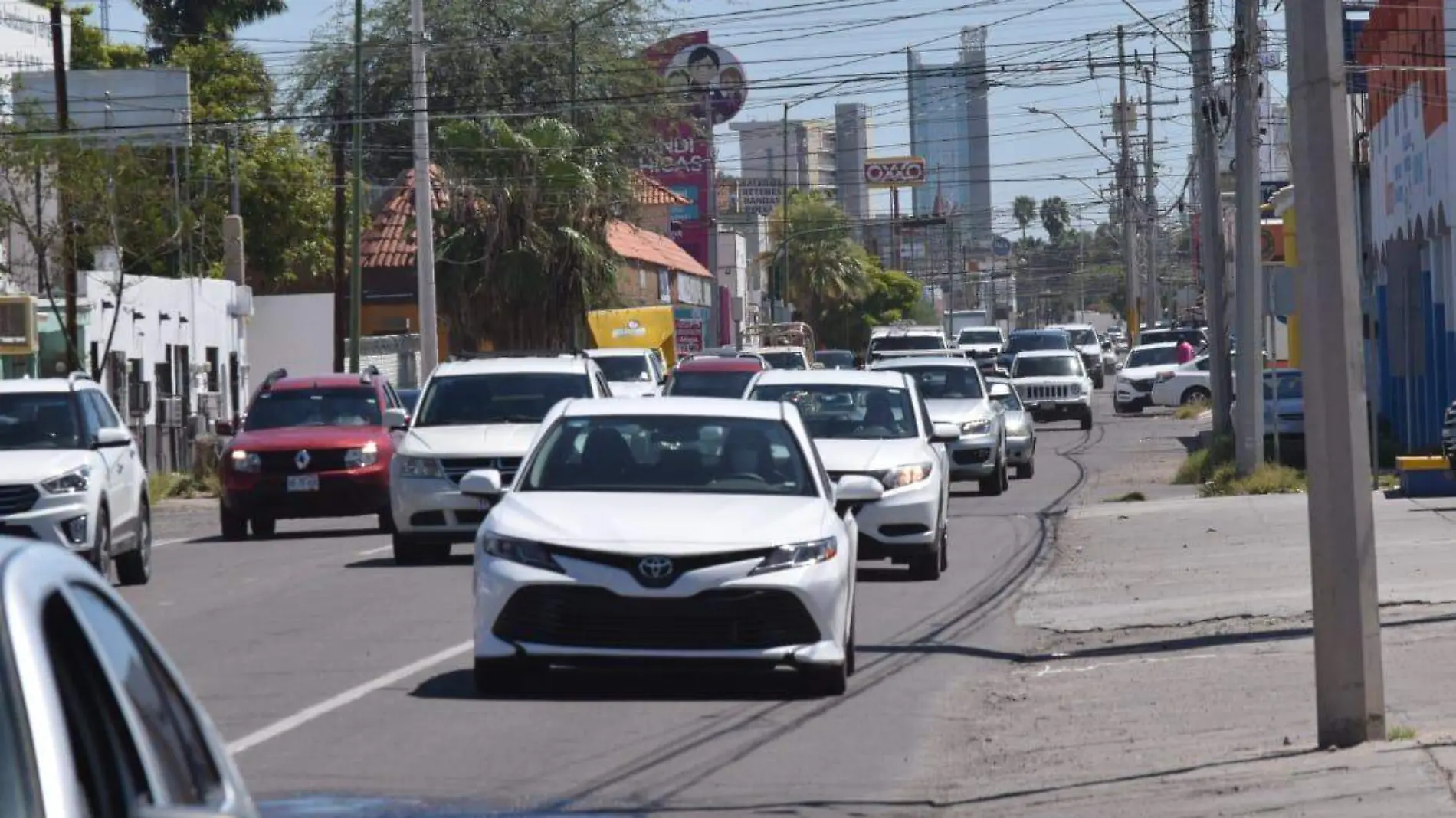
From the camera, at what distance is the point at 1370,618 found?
9.49m

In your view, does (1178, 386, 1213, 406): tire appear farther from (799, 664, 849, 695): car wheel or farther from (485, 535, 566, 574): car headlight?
(485, 535, 566, 574): car headlight

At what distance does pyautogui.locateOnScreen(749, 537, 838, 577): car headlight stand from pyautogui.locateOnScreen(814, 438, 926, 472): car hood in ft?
23.3

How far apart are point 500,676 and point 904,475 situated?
25.0 feet

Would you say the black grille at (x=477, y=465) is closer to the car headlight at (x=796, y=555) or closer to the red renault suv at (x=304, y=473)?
the red renault suv at (x=304, y=473)

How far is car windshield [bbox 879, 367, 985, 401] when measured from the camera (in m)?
30.8

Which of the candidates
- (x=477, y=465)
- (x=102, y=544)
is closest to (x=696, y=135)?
(x=477, y=465)

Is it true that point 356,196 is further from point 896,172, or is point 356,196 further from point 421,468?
point 896,172

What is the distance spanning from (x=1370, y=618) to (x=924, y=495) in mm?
9041

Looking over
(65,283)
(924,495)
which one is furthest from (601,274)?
(924,495)

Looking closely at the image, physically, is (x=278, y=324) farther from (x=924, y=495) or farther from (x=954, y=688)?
(x=954, y=688)

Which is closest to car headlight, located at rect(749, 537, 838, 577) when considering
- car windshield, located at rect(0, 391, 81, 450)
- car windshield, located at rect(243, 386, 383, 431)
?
car windshield, located at rect(0, 391, 81, 450)

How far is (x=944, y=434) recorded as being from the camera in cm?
2075

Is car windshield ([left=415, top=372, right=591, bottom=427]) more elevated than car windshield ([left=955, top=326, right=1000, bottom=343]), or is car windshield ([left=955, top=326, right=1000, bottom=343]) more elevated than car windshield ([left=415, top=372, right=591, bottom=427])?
car windshield ([left=955, top=326, right=1000, bottom=343])

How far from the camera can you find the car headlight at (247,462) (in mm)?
23562
